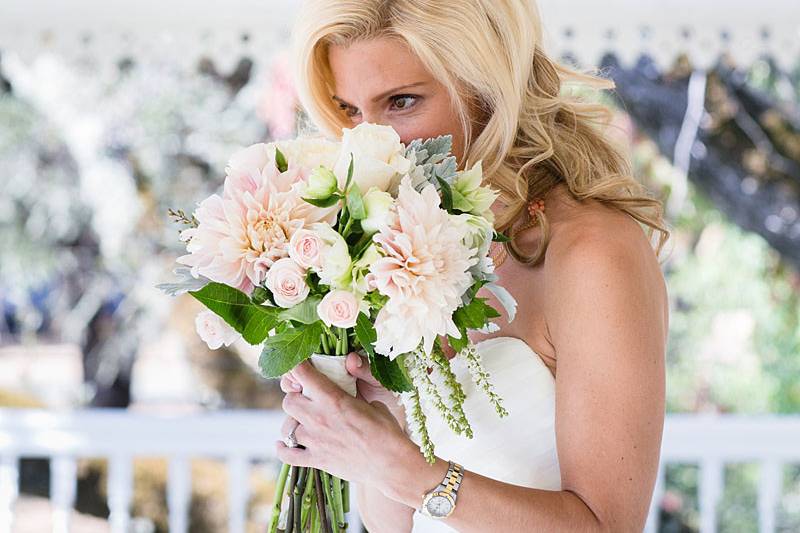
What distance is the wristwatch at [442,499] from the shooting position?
5.23 ft

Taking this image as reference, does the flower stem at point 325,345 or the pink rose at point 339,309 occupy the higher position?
the pink rose at point 339,309

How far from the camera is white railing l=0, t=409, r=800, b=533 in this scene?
3783 mm

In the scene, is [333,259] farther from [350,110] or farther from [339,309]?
[350,110]

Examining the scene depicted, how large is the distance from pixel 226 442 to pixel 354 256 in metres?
2.50

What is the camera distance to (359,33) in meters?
1.94

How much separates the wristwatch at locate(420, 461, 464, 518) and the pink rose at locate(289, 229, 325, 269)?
1.31ft

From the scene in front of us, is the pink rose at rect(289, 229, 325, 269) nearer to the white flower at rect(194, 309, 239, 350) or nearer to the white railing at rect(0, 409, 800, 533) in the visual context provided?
the white flower at rect(194, 309, 239, 350)

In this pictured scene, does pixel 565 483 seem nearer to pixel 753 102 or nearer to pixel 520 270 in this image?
pixel 520 270

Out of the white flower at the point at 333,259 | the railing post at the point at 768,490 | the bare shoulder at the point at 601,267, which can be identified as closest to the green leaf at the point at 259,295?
the white flower at the point at 333,259

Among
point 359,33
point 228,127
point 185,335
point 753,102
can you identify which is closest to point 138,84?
point 228,127

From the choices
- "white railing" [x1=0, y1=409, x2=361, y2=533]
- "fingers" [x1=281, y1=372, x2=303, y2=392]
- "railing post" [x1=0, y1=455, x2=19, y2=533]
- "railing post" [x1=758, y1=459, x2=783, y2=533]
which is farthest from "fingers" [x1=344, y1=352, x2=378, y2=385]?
"railing post" [x1=0, y1=455, x2=19, y2=533]

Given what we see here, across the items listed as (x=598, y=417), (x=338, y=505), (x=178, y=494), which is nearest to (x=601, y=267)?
(x=598, y=417)

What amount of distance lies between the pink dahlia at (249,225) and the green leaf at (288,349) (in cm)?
9

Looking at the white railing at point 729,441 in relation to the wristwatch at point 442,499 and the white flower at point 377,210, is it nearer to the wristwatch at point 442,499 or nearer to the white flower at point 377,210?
the wristwatch at point 442,499
